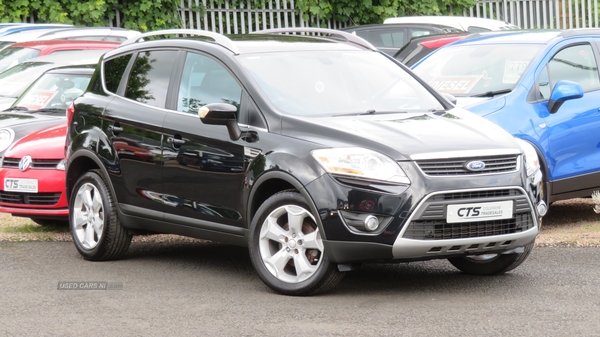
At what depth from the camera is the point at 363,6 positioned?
23000mm

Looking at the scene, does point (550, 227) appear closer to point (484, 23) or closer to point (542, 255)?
point (542, 255)

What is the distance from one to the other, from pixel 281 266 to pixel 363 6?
55.0 ft

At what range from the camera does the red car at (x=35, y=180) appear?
31.0ft

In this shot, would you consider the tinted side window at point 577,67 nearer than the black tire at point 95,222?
No

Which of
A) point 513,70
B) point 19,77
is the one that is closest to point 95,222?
point 513,70

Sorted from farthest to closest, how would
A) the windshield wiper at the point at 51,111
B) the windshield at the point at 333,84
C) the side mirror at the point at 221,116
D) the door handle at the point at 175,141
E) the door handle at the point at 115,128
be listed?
the windshield wiper at the point at 51,111, the door handle at the point at 115,128, the door handle at the point at 175,141, the windshield at the point at 333,84, the side mirror at the point at 221,116

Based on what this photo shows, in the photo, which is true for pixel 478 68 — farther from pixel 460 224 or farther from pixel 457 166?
pixel 460 224

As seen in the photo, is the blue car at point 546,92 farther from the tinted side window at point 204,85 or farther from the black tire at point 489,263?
the tinted side window at point 204,85

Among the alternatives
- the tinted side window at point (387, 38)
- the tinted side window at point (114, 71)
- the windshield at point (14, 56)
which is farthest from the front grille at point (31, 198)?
the tinted side window at point (387, 38)

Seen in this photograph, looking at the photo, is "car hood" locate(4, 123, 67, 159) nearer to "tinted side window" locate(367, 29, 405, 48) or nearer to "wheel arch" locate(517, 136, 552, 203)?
"wheel arch" locate(517, 136, 552, 203)

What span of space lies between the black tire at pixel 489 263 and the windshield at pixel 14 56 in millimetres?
8390

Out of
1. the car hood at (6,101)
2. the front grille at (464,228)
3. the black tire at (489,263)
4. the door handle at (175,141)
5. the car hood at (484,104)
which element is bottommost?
the black tire at (489,263)

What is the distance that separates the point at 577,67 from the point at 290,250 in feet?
14.3

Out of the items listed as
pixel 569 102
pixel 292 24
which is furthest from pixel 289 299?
pixel 292 24
